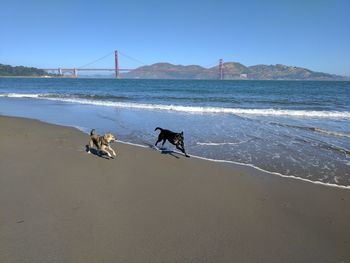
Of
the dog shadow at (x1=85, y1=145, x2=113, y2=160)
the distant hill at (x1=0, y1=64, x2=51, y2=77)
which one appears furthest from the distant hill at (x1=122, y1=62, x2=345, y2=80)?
the dog shadow at (x1=85, y1=145, x2=113, y2=160)

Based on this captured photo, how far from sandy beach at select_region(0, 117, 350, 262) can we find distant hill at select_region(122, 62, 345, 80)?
123 meters

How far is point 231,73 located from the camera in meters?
150

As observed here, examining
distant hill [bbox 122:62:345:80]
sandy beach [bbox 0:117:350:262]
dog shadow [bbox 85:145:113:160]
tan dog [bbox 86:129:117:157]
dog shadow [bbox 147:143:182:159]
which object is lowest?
sandy beach [bbox 0:117:350:262]

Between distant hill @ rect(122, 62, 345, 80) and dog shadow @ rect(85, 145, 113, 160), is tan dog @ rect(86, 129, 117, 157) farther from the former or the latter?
distant hill @ rect(122, 62, 345, 80)

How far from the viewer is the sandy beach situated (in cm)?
313

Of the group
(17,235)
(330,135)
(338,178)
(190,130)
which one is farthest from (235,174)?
(330,135)

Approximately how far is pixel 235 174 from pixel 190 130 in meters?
5.01

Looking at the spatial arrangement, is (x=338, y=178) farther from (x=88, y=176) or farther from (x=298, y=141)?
(x=88, y=176)

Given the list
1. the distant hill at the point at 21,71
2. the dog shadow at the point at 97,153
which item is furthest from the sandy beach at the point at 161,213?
the distant hill at the point at 21,71

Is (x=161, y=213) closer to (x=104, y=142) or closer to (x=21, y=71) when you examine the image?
(x=104, y=142)

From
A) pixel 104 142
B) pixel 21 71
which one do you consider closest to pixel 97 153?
pixel 104 142

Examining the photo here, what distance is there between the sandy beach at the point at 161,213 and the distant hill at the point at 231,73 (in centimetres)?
12290

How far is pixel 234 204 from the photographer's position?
4332 mm

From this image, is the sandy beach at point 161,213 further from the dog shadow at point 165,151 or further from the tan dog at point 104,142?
the dog shadow at point 165,151
